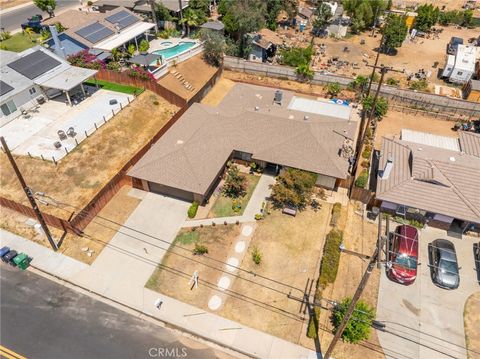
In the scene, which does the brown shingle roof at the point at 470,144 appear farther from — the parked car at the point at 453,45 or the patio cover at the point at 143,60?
the patio cover at the point at 143,60

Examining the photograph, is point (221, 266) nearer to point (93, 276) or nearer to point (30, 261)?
point (93, 276)

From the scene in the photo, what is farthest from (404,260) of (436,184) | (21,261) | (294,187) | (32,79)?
(32,79)

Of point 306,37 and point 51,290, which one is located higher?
point 306,37

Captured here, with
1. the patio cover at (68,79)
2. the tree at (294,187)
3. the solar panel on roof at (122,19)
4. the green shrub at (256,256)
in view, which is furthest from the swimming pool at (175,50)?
the green shrub at (256,256)

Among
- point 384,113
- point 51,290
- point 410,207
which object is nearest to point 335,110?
point 384,113

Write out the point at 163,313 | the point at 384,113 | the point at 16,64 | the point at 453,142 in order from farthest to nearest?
the point at 384,113, the point at 16,64, the point at 453,142, the point at 163,313

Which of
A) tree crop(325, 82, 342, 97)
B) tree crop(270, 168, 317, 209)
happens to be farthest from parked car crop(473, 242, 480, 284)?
tree crop(325, 82, 342, 97)
